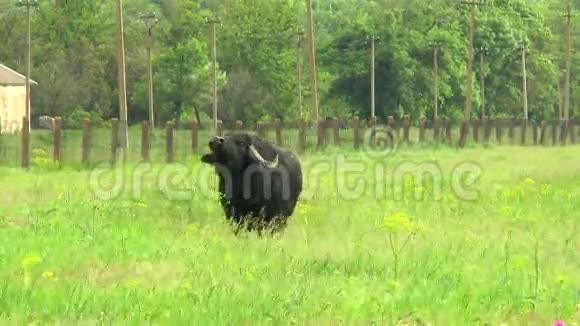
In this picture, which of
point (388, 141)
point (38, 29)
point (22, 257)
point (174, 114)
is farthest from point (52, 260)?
point (38, 29)

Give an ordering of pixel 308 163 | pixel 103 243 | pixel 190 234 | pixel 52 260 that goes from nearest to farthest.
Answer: pixel 52 260
pixel 103 243
pixel 190 234
pixel 308 163

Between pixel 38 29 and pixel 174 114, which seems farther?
pixel 38 29

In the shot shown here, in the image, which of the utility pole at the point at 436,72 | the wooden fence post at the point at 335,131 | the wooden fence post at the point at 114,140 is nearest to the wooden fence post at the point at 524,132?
the utility pole at the point at 436,72

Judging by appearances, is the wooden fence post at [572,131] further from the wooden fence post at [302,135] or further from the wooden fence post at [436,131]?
the wooden fence post at [302,135]

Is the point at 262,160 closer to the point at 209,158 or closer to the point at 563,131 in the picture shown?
the point at 209,158

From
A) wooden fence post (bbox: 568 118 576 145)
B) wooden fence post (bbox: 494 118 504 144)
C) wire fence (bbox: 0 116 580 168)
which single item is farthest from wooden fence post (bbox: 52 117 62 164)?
wooden fence post (bbox: 568 118 576 145)

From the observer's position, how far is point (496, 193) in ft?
61.4

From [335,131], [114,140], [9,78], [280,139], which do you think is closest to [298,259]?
[114,140]

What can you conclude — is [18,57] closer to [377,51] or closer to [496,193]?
[377,51]

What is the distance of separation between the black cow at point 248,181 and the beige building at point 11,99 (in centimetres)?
5021

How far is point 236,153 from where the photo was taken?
1301cm

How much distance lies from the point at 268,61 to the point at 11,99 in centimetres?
1954

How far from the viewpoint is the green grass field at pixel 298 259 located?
23.0 ft

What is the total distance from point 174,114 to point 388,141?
3198 centimetres
